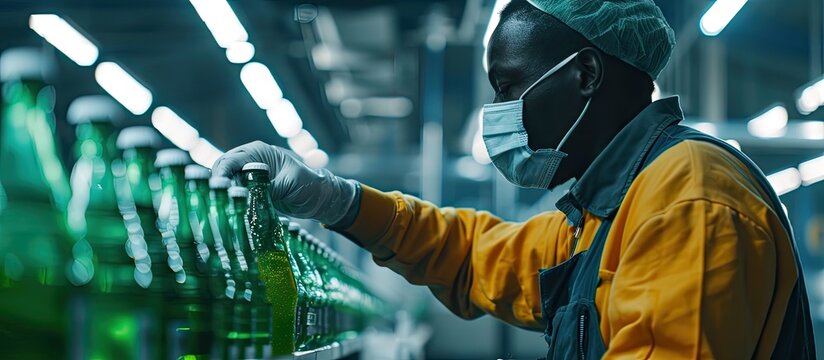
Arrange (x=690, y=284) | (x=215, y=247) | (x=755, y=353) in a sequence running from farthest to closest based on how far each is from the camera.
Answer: (x=215, y=247) < (x=755, y=353) < (x=690, y=284)

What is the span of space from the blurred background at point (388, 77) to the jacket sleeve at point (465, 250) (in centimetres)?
Answer: 108

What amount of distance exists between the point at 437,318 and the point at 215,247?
383cm

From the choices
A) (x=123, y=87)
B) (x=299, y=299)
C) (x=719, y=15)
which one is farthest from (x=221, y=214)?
(x=123, y=87)

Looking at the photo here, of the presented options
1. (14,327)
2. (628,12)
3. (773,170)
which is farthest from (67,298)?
(773,170)

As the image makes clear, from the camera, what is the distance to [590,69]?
195 centimetres

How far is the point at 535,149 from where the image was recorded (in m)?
2.06

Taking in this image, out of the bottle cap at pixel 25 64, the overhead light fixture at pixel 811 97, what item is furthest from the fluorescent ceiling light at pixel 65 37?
the overhead light fixture at pixel 811 97

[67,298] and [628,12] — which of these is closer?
[67,298]

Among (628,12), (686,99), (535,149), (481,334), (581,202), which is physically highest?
(686,99)

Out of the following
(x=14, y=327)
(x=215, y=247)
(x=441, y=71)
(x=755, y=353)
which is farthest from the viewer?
(x=441, y=71)

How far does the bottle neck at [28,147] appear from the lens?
119 cm

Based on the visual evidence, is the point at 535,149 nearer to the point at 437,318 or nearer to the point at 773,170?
the point at 437,318

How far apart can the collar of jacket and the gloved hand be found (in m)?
0.65

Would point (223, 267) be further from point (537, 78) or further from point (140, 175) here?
point (537, 78)
